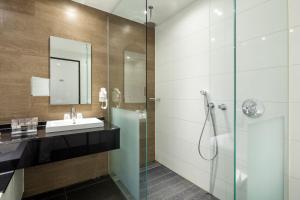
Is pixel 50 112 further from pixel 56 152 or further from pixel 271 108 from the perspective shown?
pixel 271 108

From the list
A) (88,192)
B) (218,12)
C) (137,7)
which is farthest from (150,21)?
(88,192)

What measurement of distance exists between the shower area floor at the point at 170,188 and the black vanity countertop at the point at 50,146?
1.77 ft

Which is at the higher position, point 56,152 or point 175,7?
point 175,7

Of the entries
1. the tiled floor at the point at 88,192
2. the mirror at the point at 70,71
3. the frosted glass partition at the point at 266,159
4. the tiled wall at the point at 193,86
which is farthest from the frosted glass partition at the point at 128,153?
the frosted glass partition at the point at 266,159

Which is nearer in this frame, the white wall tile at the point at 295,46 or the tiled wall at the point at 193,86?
the white wall tile at the point at 295,46

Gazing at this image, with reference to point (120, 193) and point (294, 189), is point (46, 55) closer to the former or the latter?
point (120, 193)

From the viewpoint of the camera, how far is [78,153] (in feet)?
5.03

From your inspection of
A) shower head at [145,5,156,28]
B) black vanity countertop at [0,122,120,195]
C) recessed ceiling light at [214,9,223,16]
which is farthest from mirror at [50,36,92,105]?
recessed ceiling light at [214,9,223,16]

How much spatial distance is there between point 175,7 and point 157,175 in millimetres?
2518

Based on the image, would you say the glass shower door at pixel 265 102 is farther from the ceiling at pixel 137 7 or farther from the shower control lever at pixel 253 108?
the ceiling at pixel 137 7

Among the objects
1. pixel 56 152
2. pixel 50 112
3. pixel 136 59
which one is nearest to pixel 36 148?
pixel 56 152

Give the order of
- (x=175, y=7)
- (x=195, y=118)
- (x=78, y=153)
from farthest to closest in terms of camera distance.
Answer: (x=175, y=7)
(x=195, y=118)
(x=78, y=153)

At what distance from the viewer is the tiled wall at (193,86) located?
5.32ft

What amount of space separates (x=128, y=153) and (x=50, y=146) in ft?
2.57
